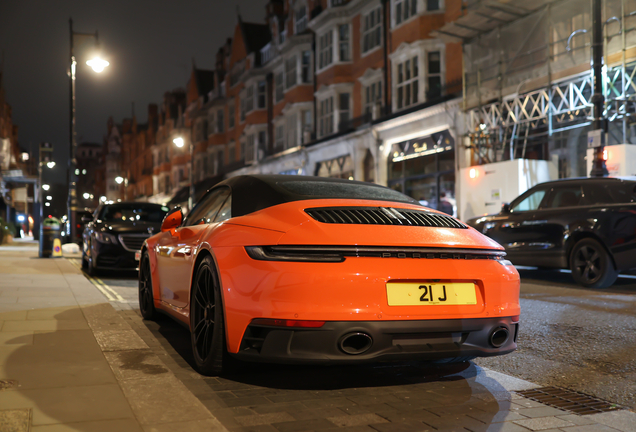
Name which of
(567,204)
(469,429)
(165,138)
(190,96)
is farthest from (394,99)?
(165,138)

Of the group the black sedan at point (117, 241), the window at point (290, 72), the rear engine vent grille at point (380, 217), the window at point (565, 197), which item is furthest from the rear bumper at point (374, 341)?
the window at point (290, 72)

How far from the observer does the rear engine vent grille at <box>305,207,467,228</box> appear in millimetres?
3729

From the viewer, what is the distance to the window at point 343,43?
29.2 metres

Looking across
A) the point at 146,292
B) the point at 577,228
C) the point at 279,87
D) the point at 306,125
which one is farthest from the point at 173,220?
the point at 279,87

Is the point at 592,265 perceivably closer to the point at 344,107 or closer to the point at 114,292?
the point at 114,292

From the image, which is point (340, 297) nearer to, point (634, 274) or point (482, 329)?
point (482, 329)

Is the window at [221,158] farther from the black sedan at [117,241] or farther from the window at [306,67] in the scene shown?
the black sedan at [117,241]

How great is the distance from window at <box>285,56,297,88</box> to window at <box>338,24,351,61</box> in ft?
15.7

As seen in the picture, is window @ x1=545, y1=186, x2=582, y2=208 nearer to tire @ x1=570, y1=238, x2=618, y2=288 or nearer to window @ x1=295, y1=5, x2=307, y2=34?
tire @ x1=570, y1=238, x2=618, y2=288

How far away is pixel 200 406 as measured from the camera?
3.26 meters

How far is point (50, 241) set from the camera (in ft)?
55.4

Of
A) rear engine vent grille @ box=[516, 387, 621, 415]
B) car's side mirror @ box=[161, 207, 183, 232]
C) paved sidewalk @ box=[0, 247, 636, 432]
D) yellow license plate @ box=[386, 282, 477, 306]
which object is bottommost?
rear engine vent grille @ box=[516, 387, 621, 415]

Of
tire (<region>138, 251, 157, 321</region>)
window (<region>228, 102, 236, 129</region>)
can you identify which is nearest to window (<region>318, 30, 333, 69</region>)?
window (<region>228, 102, 236, 129</region>)

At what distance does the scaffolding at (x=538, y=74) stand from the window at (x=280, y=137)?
15953 mm
